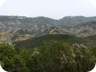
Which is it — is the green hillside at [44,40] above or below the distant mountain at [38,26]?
above

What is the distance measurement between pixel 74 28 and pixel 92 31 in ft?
60.1

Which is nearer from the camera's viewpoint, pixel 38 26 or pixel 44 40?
pixel 44 40

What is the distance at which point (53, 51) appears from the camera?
2483cm

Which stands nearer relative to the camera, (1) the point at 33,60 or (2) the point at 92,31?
(1) the point at 33,60

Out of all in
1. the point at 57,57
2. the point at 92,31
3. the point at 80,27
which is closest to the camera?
the point at 57,57

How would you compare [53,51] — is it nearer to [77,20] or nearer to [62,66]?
[62,66]

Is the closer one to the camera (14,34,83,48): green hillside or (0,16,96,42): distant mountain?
(14,34,83,48): green hillside

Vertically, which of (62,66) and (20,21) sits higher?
(62,66)

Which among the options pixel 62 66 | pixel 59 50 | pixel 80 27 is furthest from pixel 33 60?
pixel 80 27

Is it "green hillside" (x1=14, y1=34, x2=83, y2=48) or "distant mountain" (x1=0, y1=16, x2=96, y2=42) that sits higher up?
"green hillside" (x1=14, y1=34, x2=83, y2=48)

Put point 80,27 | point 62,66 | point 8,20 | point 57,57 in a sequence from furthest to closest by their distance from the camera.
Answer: point 8,20 < point 80,27 < point 57,57 < point 62,66

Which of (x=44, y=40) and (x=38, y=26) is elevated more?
(x=44, y=40)

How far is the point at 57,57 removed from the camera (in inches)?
860

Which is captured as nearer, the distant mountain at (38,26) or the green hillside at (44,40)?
the green hillside at (44,40)
